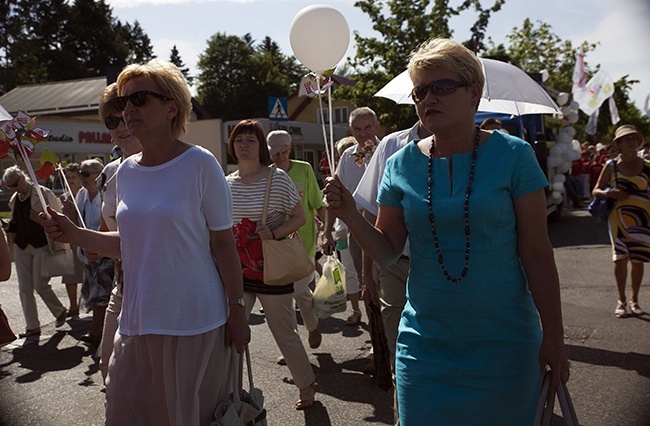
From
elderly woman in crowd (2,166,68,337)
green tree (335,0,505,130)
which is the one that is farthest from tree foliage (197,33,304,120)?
elderly woman in crowd (2,166,68,337)

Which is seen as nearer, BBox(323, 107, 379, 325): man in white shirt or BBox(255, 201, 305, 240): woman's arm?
BBox(255, 201, 305, 240): woman's arm

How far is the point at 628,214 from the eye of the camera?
7.52m

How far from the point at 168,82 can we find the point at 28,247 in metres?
6.02

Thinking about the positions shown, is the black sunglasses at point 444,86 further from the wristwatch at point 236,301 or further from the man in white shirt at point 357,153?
the man in white shirt at point 357,153

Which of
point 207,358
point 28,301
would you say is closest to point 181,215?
point 207,358

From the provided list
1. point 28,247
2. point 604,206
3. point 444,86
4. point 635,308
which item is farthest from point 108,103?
point 635,308

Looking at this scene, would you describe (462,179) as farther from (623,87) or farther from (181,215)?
(623,87)

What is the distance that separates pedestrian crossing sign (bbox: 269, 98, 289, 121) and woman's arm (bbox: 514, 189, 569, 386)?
802 centimetres

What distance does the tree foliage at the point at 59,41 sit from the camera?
4253 centimetres

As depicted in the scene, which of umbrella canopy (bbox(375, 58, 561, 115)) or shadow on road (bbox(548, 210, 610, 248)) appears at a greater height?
umbrella canopy (bbox(375, 58, 561, 115))

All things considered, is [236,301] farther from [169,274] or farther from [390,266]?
[390,266]

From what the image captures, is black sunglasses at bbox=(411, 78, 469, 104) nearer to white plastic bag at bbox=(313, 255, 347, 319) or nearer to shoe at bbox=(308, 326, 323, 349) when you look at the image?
white plastic bag at bbox=(313, 255, 347, 319)

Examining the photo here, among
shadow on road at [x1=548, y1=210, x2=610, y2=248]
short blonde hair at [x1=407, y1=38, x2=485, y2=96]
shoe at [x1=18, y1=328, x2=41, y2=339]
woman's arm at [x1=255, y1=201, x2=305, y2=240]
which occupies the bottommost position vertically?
shadow on road at [x1=548, y1=210, x2=610, y2=248]

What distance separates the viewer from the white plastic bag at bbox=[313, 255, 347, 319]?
566 centimetres
